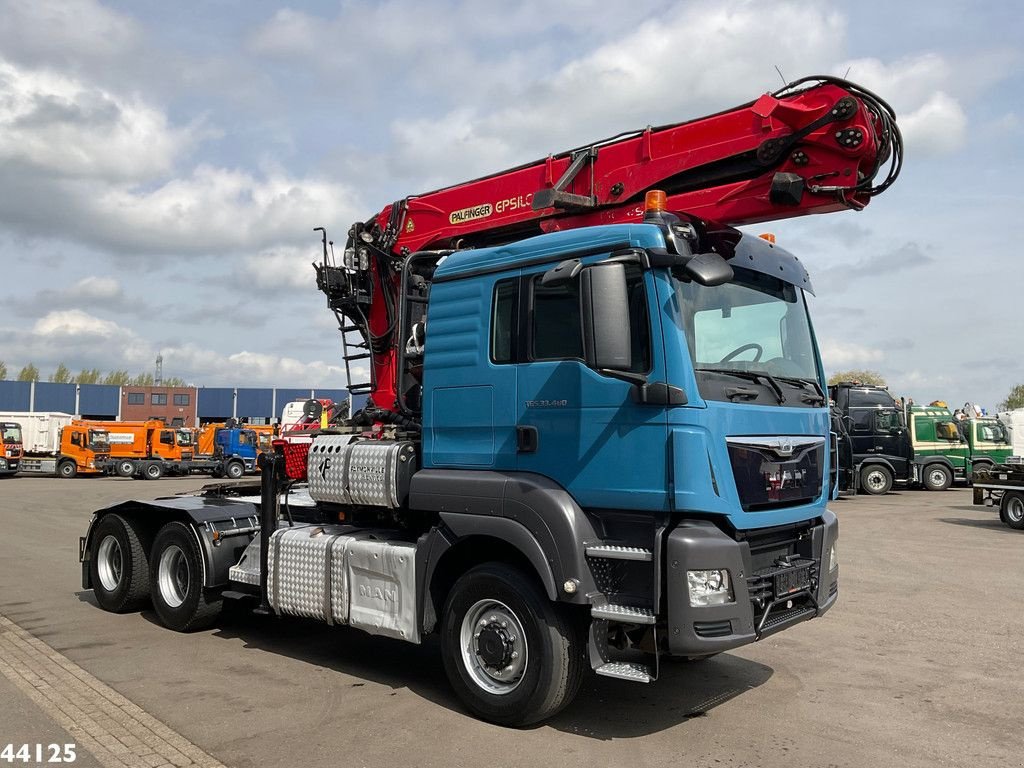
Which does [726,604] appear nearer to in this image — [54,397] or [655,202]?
[655,202]

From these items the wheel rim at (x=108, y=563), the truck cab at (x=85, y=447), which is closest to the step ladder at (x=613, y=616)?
the wheel rim at (x=108, y=563)

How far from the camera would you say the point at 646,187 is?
21.1ft

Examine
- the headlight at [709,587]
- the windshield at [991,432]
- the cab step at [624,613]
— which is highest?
the windshield at [991,432]

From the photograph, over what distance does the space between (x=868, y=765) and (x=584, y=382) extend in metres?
2.56

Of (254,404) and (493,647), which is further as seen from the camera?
(254,404)

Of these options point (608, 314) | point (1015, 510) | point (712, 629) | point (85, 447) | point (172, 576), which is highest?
point (608, 314)

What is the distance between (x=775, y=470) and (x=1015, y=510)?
50.8 feet

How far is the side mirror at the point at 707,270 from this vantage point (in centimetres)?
455

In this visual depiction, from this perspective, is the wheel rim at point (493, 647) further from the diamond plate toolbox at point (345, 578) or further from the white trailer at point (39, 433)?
the white trailer at point (39, 433)

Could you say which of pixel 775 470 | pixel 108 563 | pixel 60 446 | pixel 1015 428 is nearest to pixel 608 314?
pixel 775 470

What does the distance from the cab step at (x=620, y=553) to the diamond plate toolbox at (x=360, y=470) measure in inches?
64.8

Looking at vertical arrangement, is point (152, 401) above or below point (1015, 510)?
above

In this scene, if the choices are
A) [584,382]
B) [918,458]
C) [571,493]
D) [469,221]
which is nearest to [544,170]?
[469,221]

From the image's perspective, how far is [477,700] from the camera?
520 cm
